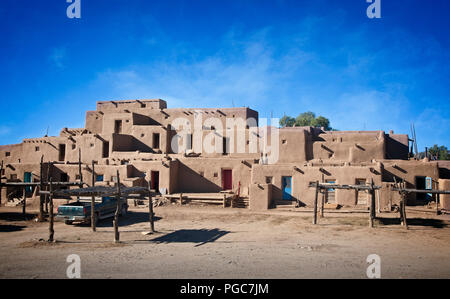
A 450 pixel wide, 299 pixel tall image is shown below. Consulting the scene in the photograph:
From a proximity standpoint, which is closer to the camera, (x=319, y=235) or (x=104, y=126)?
(x=319, y=235)

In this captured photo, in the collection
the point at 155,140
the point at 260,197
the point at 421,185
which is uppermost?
the point at 155,140

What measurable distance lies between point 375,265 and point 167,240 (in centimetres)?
814

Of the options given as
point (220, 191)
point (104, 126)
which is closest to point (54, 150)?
point (104, 126)

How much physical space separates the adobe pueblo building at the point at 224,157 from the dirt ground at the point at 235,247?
3.41 meters

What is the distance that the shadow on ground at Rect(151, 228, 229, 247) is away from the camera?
41.3ft

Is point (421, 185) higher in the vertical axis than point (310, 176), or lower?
lower

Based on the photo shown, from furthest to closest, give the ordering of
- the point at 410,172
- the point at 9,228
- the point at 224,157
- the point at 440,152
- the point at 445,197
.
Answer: the point at 440,152
the point at 224,157
the point at 410,172
the point at 445,197
the point at 9,228

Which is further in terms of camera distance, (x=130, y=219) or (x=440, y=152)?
(x=440, y=152)

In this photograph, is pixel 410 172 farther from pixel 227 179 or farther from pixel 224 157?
pixel 224 157

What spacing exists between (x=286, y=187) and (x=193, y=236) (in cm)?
1065

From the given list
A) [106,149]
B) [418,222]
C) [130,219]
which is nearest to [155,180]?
[106,149]

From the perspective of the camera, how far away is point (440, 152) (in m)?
53.0
